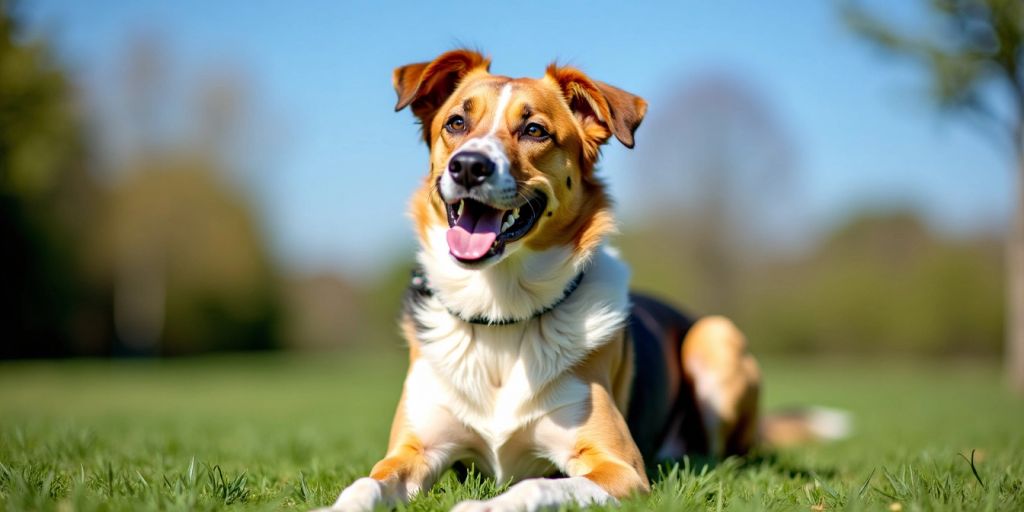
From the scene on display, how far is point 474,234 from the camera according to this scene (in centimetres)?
384

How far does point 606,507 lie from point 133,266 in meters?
34.9

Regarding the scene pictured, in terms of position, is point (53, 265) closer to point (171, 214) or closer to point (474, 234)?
point (171, 214)

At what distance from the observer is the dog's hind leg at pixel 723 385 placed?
536cm

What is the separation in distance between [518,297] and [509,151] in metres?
0.75

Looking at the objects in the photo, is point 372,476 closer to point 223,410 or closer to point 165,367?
point 223,410

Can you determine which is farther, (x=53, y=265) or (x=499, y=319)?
(x=53, y=265)

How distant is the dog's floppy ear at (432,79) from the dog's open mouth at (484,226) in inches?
32.4

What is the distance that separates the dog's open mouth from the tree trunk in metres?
14.6

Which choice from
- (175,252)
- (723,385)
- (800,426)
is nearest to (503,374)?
(723,385)

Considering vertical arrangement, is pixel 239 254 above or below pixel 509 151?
below

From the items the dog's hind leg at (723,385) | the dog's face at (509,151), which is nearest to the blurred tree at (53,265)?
the dog's face at (509,151)

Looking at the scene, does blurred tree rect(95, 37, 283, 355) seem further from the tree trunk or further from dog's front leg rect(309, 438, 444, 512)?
dog's front leg rect(309, 438, 444, 512)

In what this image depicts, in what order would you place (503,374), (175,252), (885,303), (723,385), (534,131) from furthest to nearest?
(175,252) → (885,303) → (723,385) → (534,131) → (503,374)

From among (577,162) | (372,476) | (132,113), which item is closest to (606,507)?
(372,476)
